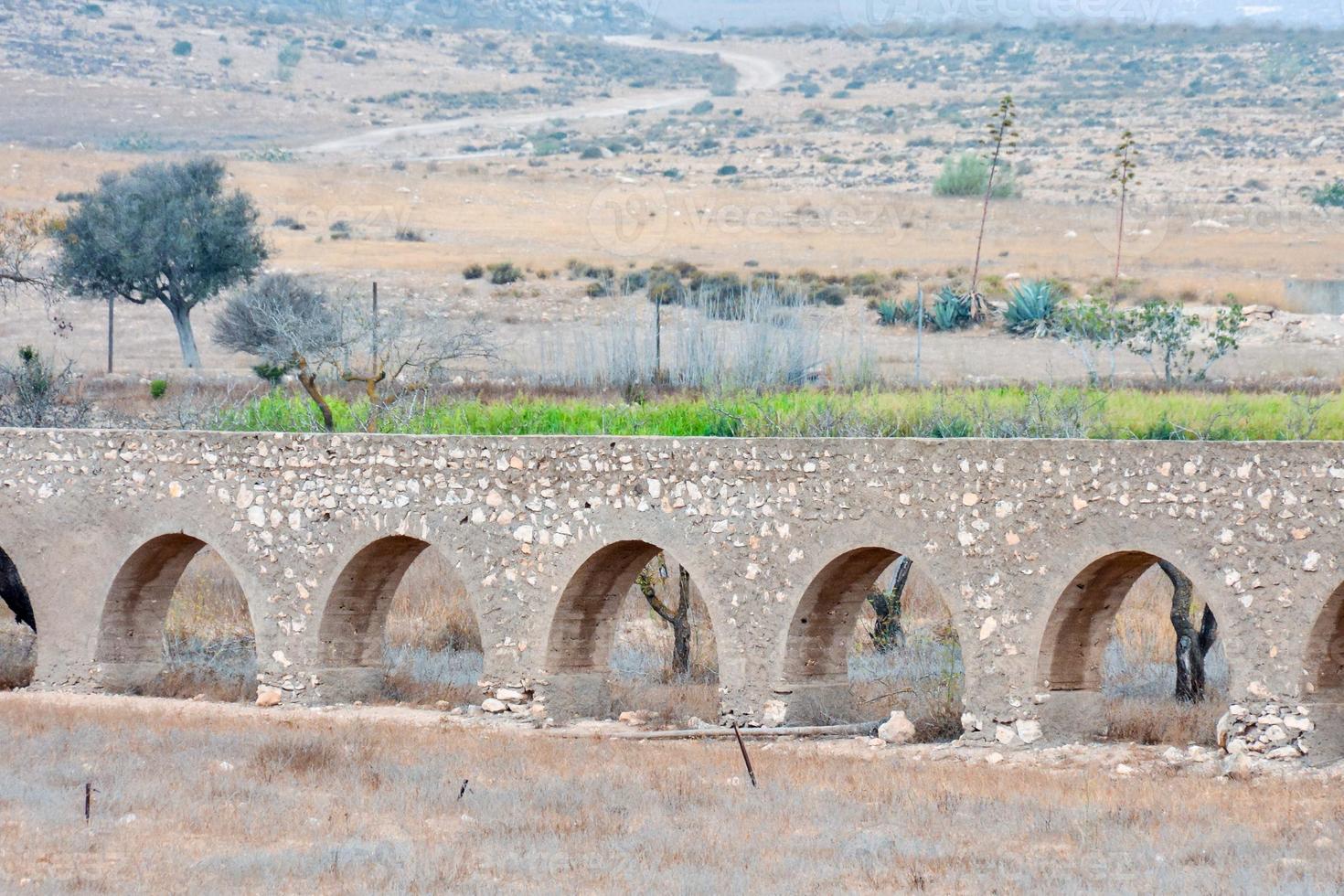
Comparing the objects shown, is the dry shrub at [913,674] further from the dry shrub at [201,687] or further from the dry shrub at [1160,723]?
the dry shrub at [201,687]

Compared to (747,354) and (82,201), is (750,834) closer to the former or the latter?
(747,354)

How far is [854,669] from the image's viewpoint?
2092 cm

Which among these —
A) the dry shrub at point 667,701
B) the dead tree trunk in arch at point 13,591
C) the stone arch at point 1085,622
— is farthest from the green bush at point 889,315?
the stone arch at point 1085,622

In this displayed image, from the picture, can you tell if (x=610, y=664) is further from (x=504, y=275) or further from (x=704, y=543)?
(x=504, y=275)

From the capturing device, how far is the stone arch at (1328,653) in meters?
12.9

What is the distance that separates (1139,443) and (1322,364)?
52.3 ft

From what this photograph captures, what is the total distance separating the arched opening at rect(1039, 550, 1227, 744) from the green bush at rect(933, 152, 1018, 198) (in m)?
33.4

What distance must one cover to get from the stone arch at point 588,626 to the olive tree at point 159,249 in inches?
737

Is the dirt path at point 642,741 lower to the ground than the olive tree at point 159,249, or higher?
lower

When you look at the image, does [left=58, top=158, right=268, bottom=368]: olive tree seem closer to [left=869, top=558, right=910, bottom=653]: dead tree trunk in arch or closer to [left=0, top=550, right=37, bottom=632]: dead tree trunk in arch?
[left=0, top=550, right=37, bottom=632]: dead tree trunk in arch

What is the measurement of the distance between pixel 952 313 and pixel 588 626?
17335 mm

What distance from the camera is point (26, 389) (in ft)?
74.4

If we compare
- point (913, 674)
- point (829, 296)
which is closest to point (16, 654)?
point (913, 674)

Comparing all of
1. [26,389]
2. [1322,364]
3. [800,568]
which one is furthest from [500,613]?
[1322,364]
